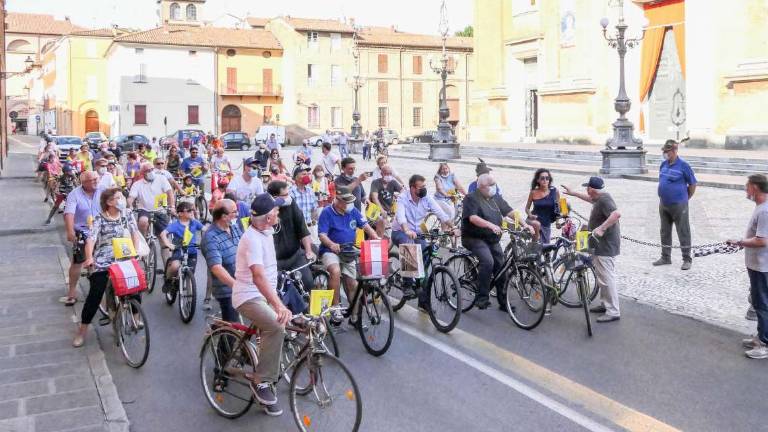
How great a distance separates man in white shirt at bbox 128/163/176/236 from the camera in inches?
448

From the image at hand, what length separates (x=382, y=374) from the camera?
22.4ft

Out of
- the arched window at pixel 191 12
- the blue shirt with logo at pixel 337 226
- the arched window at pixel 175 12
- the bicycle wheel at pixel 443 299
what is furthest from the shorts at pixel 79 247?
the arched window at pixel 191 12

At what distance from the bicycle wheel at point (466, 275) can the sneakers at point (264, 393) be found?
3447 millimetres

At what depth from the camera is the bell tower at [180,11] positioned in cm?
8100

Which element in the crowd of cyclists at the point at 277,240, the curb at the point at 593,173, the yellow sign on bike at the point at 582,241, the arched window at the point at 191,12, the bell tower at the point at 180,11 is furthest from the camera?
the arched window at the point at 191,12

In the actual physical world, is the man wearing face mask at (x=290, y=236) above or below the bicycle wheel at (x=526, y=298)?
above

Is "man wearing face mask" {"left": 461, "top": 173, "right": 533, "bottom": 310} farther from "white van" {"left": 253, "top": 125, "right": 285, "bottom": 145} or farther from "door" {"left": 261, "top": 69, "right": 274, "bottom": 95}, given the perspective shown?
"door" {"left": 261, "top": 69, "right": 274, "bottom": 95}

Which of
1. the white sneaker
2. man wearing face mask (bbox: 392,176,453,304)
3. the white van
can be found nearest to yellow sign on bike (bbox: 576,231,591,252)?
man wearing face mask (bbox: 392,176,453,304)

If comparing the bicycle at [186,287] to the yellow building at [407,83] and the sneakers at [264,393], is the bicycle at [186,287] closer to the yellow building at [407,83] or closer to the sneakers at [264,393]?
the sneakers at [264,393]

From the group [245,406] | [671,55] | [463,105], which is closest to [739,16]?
[671,55]

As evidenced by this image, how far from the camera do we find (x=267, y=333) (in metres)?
5.52

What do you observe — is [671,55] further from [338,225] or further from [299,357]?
[299,357]

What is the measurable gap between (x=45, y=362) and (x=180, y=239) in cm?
263

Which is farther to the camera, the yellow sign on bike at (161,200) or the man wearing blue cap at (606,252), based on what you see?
the yellow sign on bike at (161,200)
